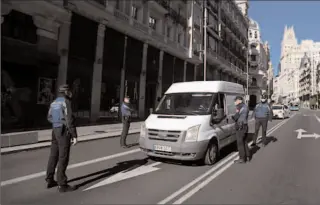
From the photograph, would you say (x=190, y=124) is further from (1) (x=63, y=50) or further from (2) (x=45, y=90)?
(1) (x=63, y=50)

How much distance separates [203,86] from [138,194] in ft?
15.1

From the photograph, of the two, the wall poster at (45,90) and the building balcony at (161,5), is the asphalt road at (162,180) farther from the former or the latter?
the building balcony at (161,5)

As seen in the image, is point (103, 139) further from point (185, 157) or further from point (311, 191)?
point (311, 191)

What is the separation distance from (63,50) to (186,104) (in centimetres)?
1140

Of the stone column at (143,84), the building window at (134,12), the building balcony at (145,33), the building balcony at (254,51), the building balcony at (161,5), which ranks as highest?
the building balcony at (254,51)

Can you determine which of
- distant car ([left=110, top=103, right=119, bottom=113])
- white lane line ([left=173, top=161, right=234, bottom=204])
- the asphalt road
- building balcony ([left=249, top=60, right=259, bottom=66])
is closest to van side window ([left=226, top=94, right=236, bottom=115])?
the asphalt road

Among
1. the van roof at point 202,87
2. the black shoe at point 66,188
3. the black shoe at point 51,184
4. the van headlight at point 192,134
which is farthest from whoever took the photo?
the van roof at point 202,87

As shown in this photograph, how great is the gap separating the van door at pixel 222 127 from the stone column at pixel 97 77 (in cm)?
1289

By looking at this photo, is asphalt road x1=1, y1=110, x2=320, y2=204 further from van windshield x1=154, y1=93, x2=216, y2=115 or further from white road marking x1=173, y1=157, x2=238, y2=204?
van windshield x1=154, y1=93, x2=216, y2=115

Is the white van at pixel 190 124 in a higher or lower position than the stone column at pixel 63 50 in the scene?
lower

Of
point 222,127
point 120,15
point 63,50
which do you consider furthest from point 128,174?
point 120,15

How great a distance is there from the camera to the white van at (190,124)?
7527 millimetres

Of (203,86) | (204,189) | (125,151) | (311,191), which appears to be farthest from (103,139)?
(311,191)

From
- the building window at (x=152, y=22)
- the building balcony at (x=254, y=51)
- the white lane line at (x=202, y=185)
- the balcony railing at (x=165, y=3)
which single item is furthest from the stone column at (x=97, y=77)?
the building balcony at (x=254, y=51)
